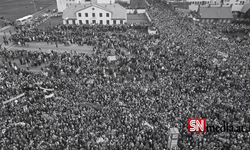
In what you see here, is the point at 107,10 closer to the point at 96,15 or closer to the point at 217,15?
Answer: the point at 96,15

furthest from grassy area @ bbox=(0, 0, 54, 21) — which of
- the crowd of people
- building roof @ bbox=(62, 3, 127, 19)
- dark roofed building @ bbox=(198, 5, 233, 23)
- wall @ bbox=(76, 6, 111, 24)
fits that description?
dark roofed building @ bbox=(198, 5, 233, 23)

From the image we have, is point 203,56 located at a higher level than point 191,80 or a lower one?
higher

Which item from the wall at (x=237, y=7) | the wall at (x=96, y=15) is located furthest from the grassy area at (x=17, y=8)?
the wall at (x=237, y=7)

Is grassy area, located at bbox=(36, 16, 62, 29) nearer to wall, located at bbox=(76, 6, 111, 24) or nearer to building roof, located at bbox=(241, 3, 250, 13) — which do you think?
wall, located at bbox=(76, 6, 111, 24)

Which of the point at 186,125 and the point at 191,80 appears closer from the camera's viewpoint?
the point at 186,125

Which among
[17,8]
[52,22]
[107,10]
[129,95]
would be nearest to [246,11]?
[107,10]

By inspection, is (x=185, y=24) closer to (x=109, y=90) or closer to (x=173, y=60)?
(x=173, y=60)

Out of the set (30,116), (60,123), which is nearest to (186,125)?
(60,123)
